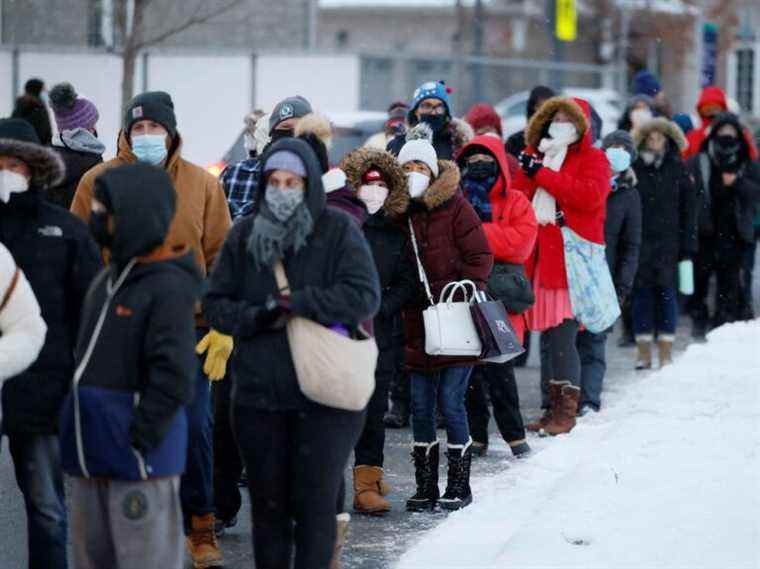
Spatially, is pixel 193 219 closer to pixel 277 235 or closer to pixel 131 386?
pixel 277 235

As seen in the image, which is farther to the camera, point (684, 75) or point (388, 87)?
point (684, 75)

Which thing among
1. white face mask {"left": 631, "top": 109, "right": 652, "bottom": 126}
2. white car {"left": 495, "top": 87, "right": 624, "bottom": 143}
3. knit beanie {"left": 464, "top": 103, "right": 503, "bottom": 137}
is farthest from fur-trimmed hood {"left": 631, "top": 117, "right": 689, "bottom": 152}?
white car {"left": 495, "top": 87, "right": 624, "bottom": 143}

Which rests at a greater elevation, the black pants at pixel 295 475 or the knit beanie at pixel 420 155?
the knit beanie at pixel 420 155

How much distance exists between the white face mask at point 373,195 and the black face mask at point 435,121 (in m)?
2.32

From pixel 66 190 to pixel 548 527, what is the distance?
330cm

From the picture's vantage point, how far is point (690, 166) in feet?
53.0

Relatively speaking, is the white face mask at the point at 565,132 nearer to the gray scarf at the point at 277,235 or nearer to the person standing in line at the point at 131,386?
the gray scarf at the point at 277,235

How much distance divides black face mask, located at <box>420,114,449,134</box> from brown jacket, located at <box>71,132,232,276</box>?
3278 millimetres

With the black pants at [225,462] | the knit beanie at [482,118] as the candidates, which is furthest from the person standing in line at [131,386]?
the knit beanie at [482,118]

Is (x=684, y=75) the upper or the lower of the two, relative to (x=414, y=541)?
upper

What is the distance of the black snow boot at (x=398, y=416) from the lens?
11.4 metres

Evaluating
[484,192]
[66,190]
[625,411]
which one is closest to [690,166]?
[625,411]

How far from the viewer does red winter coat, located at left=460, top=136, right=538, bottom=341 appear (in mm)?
9898

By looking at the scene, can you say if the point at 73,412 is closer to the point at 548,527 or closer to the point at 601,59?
the point at 548,527
